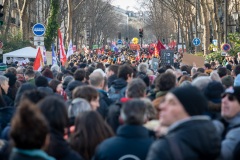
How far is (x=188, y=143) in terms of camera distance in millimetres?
4645

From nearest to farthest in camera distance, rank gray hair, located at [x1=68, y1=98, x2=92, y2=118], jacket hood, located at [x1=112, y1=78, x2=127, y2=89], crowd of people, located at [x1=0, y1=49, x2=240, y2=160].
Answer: crowd of people, located at [x1=0, y1=49, x2=240, y2=160]
gray hair, located at [x1=68, y1=98, x2=92, y2=118]
jacket hood, located at [x1=112, y1=78, x2=127, y2=89]

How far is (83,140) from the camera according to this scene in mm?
6004

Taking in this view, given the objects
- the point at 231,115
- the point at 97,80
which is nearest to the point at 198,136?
the point at 231,115

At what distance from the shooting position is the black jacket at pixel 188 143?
456cm

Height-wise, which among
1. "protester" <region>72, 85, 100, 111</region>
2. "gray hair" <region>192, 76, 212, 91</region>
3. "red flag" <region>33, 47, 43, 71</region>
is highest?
"red flag" <region>33, 47, 43, 71</region>

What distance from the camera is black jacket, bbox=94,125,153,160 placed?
18.6 feet

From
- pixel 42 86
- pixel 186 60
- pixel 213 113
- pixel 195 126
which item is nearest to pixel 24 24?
pixel 186 60

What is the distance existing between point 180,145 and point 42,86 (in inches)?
243

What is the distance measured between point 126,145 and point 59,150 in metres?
0.58

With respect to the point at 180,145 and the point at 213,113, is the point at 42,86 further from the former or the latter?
the point at 180,145

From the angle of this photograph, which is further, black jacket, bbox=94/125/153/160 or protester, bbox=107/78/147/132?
protester, bbox=107/78/147/132

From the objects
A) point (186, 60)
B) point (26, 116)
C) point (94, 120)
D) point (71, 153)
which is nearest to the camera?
point (26, 116)

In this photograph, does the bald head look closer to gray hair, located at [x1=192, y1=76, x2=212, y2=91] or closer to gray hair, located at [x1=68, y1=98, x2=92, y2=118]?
gray hair, located at [x1=192, y1=76, x2=212, y2=91]

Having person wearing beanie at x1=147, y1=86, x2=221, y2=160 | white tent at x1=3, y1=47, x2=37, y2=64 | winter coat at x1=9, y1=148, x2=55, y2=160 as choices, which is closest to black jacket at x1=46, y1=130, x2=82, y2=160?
winter coat at x1=9, y1=148, x2=55, y2=160
